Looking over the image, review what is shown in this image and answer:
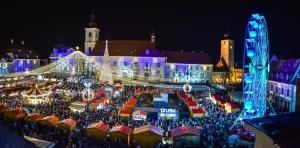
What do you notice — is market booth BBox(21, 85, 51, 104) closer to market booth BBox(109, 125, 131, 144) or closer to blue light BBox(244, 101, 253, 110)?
market booth BBox(109, 125, 131, 144)

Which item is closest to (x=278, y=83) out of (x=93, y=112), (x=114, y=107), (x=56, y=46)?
(x=114, y=107)

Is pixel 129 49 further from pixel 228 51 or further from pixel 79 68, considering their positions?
pixel 228 51

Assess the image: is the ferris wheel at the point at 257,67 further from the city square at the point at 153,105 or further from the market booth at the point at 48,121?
the market booth at the point at 48,121

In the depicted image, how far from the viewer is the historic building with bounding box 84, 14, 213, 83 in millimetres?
62656

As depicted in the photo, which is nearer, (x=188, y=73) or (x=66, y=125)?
(x=66, y=125)

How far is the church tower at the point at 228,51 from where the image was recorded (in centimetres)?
7325

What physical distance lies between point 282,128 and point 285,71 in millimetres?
30886

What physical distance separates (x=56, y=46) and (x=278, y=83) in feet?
182

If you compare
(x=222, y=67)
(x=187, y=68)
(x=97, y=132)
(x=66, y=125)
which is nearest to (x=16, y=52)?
(x=187, y=68)

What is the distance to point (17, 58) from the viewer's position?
6356 centimetres

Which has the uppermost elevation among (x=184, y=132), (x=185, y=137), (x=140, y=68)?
(x=140, y=68)

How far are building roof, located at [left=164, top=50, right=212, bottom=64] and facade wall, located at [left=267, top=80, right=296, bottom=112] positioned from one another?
23329 mm

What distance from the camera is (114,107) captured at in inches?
1188

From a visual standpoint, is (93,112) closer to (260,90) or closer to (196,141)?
(196,141)
